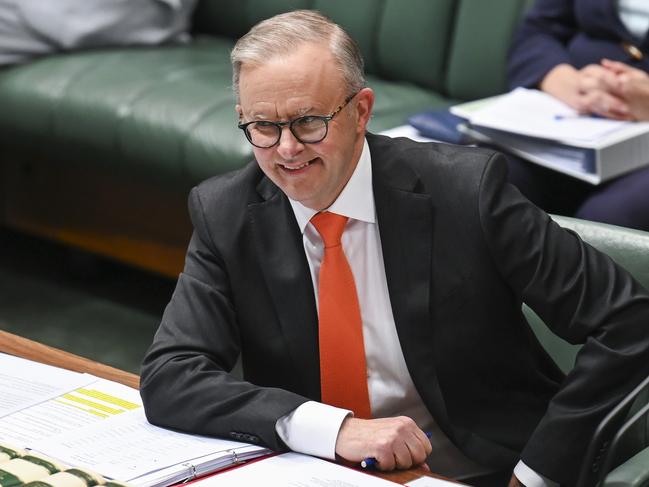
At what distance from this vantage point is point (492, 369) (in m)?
1.95

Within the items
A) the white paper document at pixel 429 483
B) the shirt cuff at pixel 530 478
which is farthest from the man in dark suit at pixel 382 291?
the white paper document at pixel 429 483

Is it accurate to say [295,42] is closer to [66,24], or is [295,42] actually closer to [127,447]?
[127,447]

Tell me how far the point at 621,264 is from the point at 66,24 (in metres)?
2.62

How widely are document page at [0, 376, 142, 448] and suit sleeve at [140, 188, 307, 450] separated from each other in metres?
0.05

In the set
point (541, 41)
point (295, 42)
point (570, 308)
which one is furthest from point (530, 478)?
point (541, 41)

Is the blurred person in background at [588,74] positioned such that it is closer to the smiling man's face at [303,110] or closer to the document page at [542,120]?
the document page at [542,120]

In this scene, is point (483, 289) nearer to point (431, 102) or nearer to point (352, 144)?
point (352, 144)

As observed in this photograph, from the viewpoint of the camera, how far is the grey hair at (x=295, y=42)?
5.92 ft

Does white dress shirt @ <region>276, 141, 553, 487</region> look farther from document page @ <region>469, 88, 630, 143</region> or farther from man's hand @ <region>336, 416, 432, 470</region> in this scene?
document page @ <region>469, 88, 630, 143</region>

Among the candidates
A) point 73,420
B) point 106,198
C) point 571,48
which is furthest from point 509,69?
point 73,420

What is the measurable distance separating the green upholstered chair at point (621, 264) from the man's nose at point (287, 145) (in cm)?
49

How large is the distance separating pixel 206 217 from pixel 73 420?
0.43m

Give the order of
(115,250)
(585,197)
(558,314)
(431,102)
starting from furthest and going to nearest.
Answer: (115,250) < (431,102) < (585,197) < (558,314)

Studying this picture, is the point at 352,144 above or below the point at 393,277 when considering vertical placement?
above
